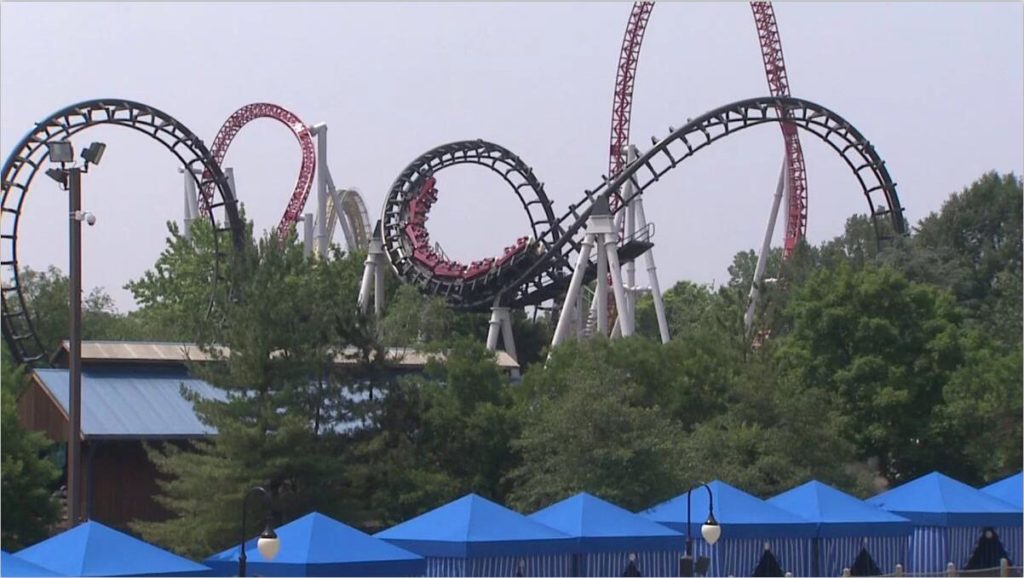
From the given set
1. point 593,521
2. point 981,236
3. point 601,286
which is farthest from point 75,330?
point 981,236

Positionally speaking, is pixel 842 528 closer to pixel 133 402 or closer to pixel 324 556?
pixel 324 556

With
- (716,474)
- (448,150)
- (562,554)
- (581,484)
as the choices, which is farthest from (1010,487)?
(448,150)

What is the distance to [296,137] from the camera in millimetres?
50094

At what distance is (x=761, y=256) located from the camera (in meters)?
43.3

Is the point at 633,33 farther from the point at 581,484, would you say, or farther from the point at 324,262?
the point at 581,484

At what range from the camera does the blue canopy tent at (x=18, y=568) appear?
13.6m

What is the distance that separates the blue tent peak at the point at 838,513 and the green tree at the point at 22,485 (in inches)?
416

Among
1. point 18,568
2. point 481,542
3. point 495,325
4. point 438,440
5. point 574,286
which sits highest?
point 574,286

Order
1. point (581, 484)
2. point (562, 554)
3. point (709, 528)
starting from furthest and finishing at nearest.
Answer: point (581, 484)
point (562, 554)
point (709, 528)

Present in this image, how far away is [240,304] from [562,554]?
7554 millimetres

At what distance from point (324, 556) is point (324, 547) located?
20 cm

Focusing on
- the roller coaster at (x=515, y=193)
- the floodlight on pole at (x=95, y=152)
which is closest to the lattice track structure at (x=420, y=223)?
the roller coaster at (x=515, y=193)

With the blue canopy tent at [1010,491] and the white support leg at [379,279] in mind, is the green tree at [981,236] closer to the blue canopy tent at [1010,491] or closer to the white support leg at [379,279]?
the white support leg at [379,279]

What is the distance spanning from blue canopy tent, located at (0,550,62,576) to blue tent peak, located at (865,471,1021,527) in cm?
1376
